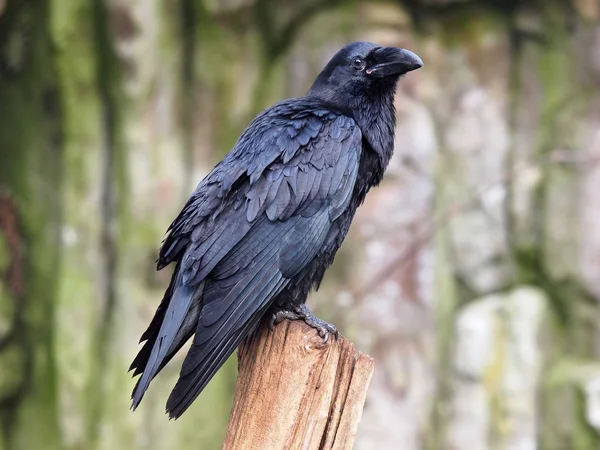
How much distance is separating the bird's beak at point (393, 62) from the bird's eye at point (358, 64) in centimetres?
3

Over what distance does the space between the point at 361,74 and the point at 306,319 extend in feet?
3.01

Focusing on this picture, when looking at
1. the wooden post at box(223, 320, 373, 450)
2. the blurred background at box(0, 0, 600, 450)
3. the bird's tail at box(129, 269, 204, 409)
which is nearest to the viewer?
the wooden post at box(223, 320, 373, 450)

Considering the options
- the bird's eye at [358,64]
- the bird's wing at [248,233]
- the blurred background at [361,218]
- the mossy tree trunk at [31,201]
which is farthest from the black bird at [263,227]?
the mossy tree trunk at [31,201]

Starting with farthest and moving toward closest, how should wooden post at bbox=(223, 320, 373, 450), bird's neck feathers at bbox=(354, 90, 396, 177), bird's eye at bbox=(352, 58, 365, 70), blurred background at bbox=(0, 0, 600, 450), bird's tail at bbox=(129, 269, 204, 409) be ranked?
blurred background at bbox=(0, 0, 600, 450), bird's eye at bbox=(352, 58, 365, 70), bird's neck feathers at bbox=(354, 90, 396, 177), bird's tail at bbox=(129, 269, 204, 409), wooden post at bbox=(223, 320, 373, 450)

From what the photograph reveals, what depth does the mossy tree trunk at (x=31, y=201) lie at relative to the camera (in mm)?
4578

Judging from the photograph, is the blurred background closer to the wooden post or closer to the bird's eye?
the bird's eye

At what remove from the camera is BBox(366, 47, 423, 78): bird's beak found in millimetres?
2830

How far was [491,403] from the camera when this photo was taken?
450 centimetres

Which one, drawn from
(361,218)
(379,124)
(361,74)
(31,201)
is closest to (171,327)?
(379,124)

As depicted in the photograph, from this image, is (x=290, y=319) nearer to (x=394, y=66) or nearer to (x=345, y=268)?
(x=394, y=66)

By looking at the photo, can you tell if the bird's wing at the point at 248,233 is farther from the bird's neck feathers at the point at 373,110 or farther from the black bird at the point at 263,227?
the bird's neck feathers at the point at 373,110

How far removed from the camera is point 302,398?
7.06ft

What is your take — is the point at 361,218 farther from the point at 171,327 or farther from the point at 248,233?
the point at 171,327

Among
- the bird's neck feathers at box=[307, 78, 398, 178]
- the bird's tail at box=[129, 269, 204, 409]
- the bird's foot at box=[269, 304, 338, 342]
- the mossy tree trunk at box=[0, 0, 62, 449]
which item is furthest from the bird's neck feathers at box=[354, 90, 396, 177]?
the mossy tree trunk at box=[0, 0, 62, 449]
